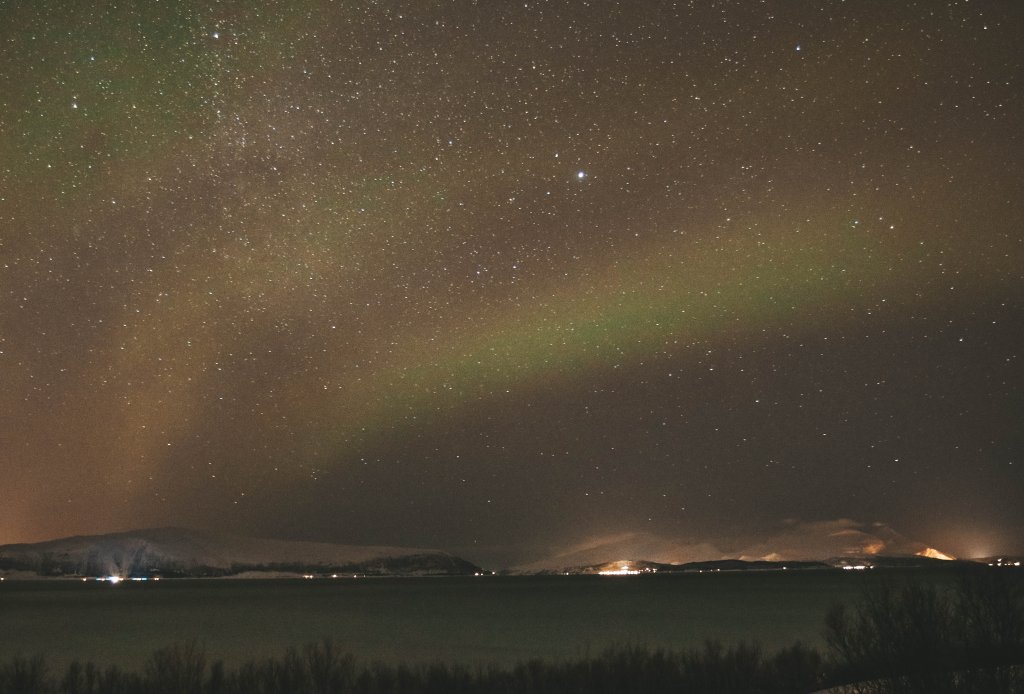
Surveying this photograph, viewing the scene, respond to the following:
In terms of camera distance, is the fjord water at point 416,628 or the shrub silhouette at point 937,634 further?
the fjord water at point 416,628

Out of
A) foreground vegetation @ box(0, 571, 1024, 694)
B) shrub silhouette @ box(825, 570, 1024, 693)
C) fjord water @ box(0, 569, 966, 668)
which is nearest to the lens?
shrub silhouette @ box(825, 570, 1024, 693)

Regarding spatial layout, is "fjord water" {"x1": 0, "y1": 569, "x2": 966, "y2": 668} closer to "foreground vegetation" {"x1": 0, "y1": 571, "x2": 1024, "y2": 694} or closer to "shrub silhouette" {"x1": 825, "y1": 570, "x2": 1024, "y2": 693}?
"foreground vegetation" {"x1": 0, "y1": 571, "x2": 1024, "y2": 694}

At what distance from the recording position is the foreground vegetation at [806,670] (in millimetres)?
15617

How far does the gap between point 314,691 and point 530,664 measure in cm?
671

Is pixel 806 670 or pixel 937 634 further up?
pixel 937 634

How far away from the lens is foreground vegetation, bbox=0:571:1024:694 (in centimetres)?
1562

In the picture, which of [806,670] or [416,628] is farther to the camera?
[416,628]

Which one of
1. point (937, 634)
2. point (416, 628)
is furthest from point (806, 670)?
point (416, 628)

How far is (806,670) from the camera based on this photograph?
87.7ft

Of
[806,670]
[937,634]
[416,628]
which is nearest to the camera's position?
[937,634]

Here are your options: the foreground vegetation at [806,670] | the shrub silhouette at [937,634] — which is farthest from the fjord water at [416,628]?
the shrub silhouette at [937,634]

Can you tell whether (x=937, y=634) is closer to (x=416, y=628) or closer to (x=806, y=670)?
(x=806, y=670)

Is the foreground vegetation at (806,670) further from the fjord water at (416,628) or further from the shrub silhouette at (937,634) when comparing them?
the fjord water at (416,628)

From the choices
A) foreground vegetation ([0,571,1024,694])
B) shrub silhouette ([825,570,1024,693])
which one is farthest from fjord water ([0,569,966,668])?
shrub silhouette ([825,570,1024,693])
